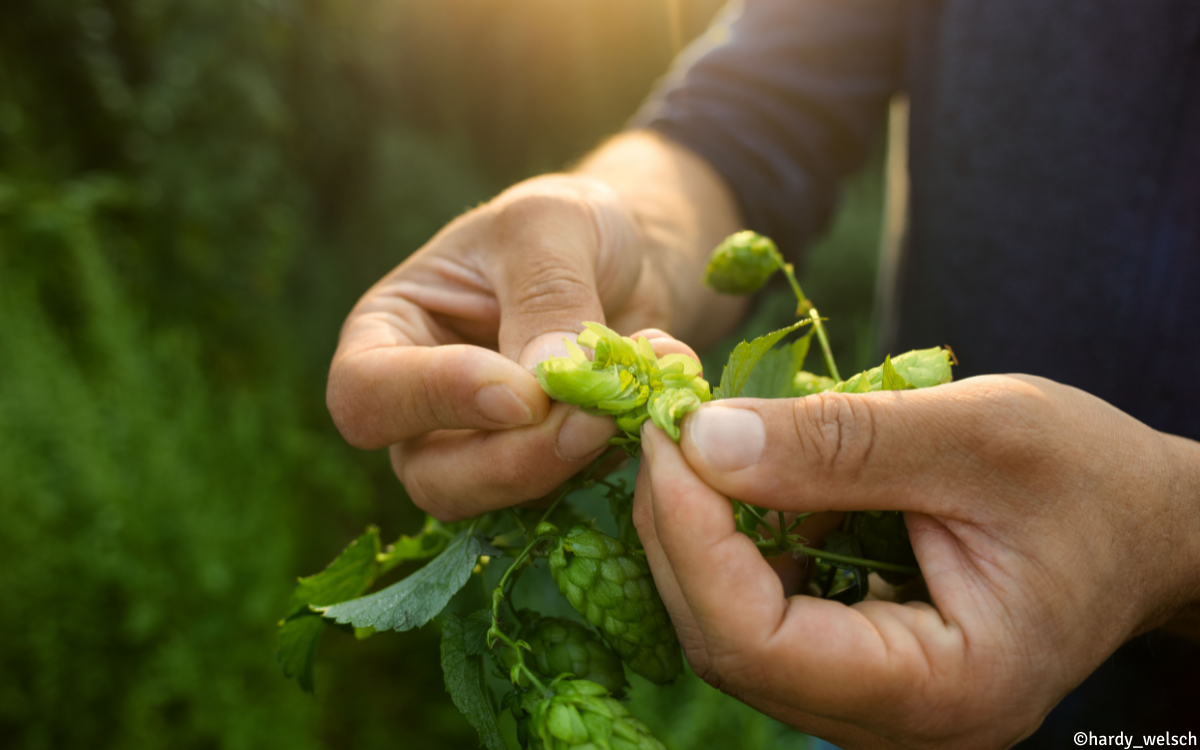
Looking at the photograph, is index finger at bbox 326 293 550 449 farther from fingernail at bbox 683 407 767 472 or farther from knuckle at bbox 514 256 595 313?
fingernail at bbox 683 407 767 472

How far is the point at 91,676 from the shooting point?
2.11 meters

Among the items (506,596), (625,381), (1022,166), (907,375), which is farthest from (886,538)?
(1022,166)

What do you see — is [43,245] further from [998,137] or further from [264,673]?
[998,137]

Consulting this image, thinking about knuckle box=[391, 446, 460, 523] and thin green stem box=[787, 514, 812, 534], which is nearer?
thin green stem box=[787, 514, 812, 534]

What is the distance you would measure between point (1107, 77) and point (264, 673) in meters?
3.12

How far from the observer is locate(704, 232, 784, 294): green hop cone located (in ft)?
4.30

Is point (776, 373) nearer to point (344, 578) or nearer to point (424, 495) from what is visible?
point (424, 495)

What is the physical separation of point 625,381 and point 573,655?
403 millimetres

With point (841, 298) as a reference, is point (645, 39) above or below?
above

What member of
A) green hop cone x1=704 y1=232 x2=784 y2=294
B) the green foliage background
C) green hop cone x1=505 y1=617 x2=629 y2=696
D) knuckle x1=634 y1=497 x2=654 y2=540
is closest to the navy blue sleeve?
green hop cone x1=704 y1=232 x2=784 y2=294

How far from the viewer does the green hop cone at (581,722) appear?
2.79 ft

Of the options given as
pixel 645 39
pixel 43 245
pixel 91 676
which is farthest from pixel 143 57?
pixel 645 39

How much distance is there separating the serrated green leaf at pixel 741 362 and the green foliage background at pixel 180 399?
175 centimetres

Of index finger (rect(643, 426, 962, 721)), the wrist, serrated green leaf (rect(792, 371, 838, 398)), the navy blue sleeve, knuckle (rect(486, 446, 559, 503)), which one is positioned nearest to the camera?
index finger (rect(643, 426, 962, 721))
